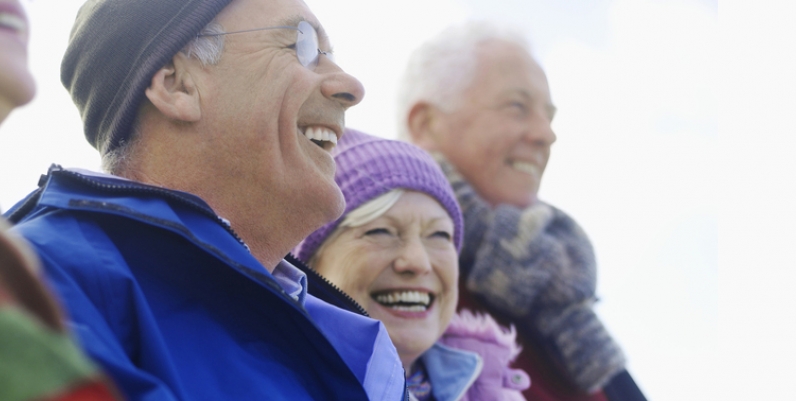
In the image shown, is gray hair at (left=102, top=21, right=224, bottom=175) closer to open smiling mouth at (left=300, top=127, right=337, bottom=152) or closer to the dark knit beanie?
the dark knit beanie

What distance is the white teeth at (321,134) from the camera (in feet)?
5.83

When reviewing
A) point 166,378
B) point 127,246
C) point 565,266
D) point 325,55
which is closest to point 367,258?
point 325,55

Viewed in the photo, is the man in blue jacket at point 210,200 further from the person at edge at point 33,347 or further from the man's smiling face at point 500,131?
the man's smiling face at point 500,131

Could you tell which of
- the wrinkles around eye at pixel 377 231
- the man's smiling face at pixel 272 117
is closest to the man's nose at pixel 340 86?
the man's smiling face at pixel 272 117

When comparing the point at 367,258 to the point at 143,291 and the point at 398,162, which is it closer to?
the point at 398,162

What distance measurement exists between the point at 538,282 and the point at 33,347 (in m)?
2.41

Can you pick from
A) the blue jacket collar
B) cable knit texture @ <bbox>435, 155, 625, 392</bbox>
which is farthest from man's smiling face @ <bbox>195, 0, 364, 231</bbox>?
cable knit texture @ <bbox>435, 155, 625, 392</bbox>

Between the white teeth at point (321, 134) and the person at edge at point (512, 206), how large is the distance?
3.45 ft

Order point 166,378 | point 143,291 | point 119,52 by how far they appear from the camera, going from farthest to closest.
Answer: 1. point 119,52
2. point 143,291
3. point 166,378

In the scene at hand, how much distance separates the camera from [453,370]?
7.79 feet

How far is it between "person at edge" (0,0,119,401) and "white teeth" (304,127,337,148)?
133cm

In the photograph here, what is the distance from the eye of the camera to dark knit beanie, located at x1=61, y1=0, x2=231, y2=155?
1.67m

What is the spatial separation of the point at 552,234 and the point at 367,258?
93 cm

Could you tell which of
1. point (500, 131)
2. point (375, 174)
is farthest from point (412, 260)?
point (500, 131)
